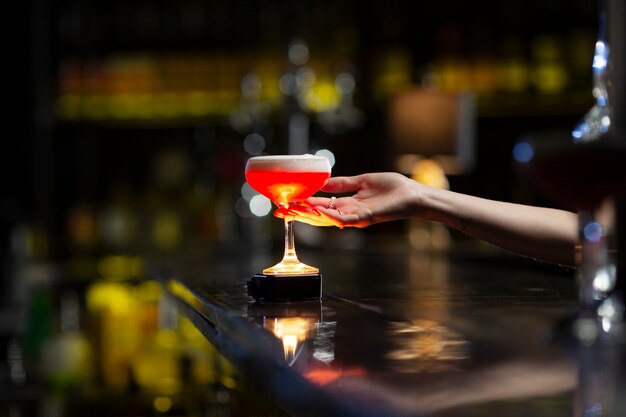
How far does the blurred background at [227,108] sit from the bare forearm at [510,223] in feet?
7.37

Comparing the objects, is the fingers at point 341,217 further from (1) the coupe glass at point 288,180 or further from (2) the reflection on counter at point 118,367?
(2) the reflection on counter at point 118,367

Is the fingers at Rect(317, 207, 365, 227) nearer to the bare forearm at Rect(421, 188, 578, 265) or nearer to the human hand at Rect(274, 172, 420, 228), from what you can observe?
the human hand at Rect(274, 172, 420, 228)

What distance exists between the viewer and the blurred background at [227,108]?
4.01 metres

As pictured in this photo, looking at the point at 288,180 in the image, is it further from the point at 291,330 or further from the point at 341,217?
the point at 291,330

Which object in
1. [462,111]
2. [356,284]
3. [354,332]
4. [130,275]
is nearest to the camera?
[354,332]

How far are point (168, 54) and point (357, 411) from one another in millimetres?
4049

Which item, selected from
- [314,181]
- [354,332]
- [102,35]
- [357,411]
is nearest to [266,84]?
[102,35]

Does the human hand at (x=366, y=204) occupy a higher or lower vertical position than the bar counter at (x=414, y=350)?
higher

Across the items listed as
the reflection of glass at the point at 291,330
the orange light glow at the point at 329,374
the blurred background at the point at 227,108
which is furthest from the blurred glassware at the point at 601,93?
the blurred background at the point at 227,108

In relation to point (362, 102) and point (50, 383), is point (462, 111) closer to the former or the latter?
point (362, 102)

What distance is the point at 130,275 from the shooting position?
4258 millimetres

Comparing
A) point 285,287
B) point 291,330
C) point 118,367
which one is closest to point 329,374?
point 291,330

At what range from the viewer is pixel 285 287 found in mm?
1322

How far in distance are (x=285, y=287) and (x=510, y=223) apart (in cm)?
41
